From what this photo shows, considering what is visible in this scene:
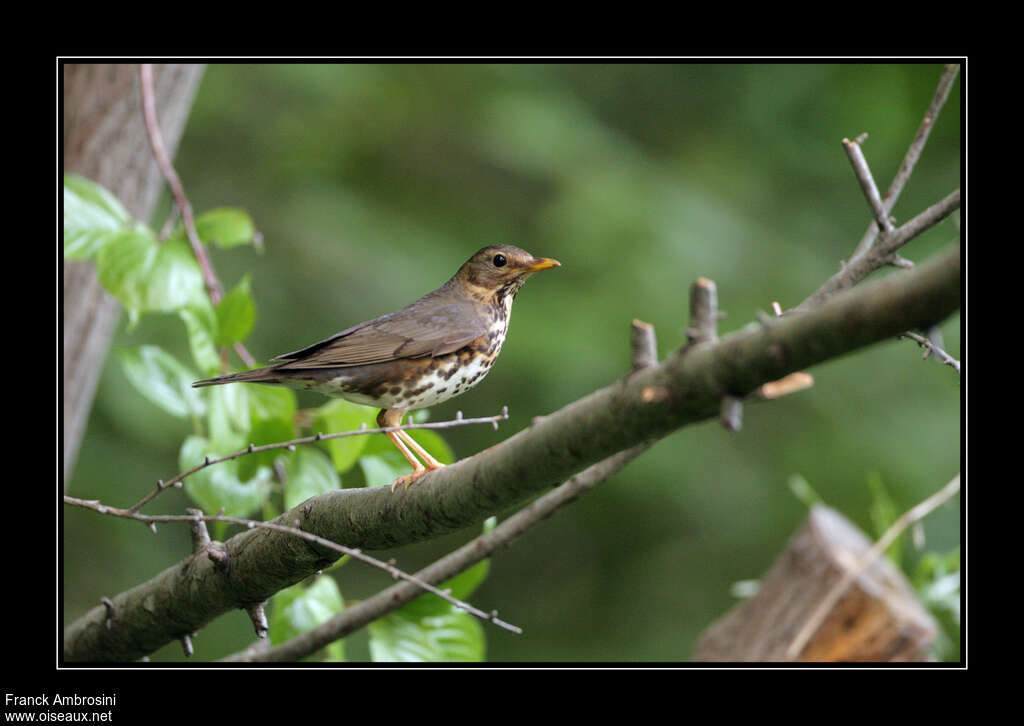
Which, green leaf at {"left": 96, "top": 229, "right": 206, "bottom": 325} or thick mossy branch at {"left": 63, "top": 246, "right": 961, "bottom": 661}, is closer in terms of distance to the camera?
thick mossy branch at {"left": 63, "top": 246, "right": 961, "bottom": 661}

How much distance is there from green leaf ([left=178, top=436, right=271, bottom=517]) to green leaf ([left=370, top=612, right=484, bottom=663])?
59 cm

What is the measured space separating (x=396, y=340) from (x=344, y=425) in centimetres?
37

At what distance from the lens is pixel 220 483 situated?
3.46 m

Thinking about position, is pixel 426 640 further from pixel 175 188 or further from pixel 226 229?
pixel 175 188

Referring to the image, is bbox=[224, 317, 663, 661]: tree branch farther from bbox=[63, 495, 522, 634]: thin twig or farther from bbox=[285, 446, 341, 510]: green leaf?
bbox=[63, 495, 522, 634]: thin twig

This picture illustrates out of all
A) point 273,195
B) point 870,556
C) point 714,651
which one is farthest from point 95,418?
point 870,556

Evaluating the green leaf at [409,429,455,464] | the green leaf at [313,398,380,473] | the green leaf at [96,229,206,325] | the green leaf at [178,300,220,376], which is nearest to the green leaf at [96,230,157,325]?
the green leaf at [96,229,206,325]

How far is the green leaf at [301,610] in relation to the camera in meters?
3.50

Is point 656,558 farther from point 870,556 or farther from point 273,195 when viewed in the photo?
point 273,195

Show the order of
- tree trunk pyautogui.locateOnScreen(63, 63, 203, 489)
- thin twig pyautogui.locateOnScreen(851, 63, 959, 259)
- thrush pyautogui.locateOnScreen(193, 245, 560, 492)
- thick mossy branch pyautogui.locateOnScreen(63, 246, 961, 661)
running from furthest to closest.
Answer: tree trunk pyautogui.locateOnScreen(63, 63, 203, 489) < thrush pyautogui.locateOnScreen(193, 245, 560, 492) < thin twig pyautogui.locateOnScreen(851, 63, 959, 259) < thick mossy branch pyautogui.locateOnScreen(63, 246, 961, 661)

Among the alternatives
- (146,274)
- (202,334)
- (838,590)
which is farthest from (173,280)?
(838,590)

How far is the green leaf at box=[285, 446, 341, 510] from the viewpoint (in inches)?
135

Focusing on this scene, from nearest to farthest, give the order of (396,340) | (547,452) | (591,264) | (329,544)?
(547,452), (329,544), (396,340), (591,264)
